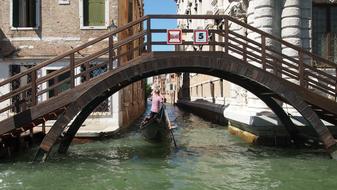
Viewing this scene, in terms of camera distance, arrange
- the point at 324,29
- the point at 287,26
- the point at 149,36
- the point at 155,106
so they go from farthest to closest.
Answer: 1. the point at 324,29
2. the point at 155,106
3. the point at 287,26
4. the point at 149,36

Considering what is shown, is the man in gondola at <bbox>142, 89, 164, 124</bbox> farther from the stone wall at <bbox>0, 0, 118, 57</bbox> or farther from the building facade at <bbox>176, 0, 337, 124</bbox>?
the stone wall at <bbox>0, 0, 118, 57</bbox>

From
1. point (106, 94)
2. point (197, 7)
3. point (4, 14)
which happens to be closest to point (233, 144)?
point (106, 94)

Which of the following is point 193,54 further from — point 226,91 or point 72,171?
point 226,91

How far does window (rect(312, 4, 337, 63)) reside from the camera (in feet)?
51.5

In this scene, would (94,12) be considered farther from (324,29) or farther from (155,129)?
(324,29)

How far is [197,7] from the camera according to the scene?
37.2m

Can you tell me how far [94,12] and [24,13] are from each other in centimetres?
238

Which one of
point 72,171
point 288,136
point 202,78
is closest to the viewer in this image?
point 72,171

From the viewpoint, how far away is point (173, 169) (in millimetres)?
10344

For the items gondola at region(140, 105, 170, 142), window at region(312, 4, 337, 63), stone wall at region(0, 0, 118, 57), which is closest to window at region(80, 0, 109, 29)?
stone wall at region(0, 0, 118, 57)

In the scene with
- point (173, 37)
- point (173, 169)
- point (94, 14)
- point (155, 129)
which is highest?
point (94, 14)

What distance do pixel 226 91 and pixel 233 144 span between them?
9.70 m

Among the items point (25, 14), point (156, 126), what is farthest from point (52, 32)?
point (156, 126)

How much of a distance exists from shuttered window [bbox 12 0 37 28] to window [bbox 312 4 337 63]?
9183 mm
